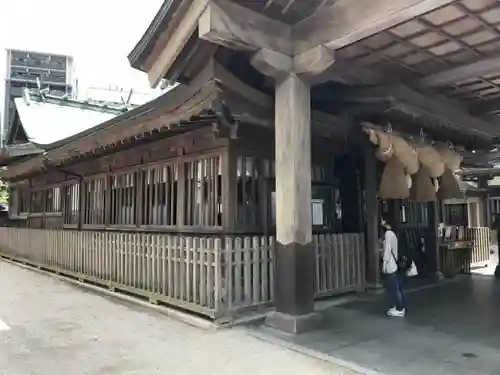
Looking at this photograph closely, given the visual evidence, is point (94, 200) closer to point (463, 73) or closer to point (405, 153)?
point (405, 153)

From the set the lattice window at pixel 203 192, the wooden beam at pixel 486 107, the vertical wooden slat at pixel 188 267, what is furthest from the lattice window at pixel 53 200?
the wooden beam at pixel 486 107

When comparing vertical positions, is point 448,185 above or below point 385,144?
below

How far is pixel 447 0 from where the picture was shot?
4.43m

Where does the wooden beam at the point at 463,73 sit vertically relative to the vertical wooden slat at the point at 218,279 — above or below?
above

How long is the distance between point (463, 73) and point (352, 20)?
2.59m

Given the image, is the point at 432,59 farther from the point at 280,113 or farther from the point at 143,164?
the point at 143,164

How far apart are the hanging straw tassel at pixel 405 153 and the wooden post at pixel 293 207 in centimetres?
255

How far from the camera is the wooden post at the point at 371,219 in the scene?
358 inches

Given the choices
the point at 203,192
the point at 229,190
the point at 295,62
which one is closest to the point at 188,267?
the point at 229,190

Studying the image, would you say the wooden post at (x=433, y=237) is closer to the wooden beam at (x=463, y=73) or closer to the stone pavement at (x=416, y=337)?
the stone pavement at (x=416, y=337)

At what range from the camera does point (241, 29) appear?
5395 millimetres

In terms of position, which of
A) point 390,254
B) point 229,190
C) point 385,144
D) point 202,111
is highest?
point 202,111

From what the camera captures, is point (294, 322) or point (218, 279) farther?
point (218, 279)

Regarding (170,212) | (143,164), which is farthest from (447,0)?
(143,164)
